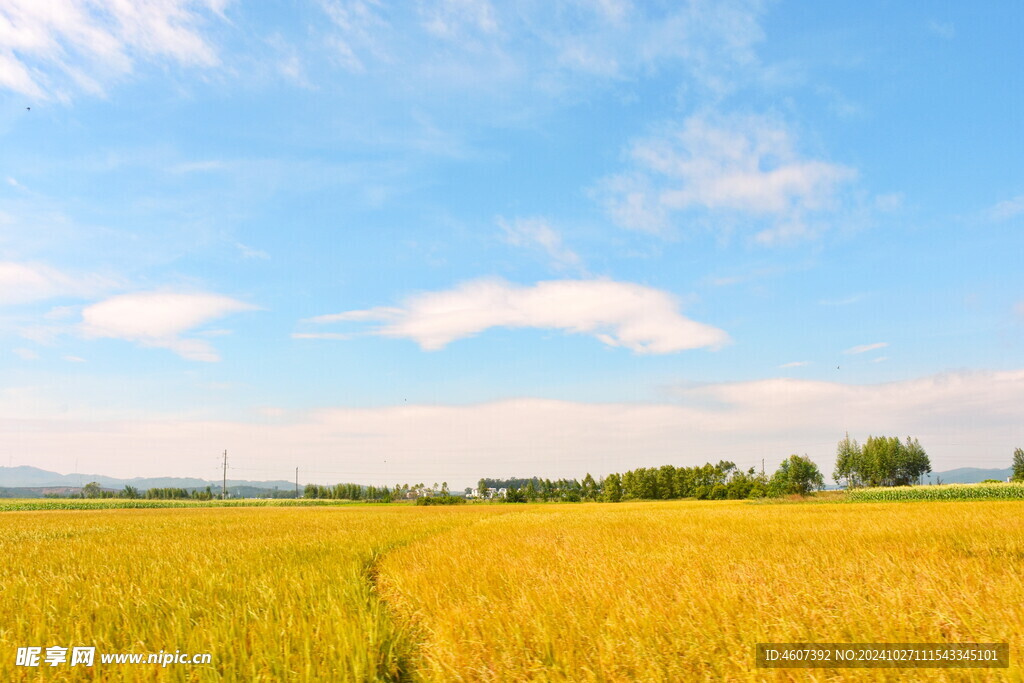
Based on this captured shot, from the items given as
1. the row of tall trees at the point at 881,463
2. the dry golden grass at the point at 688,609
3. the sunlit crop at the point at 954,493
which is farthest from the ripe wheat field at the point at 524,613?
the row of tall trees at the point at 881,463

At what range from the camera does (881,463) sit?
133 m

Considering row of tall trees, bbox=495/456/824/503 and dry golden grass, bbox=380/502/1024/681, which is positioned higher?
dry golden grass, bbox=380/502/1024/681

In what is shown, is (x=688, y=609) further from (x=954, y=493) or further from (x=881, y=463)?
(x=881, y=463)

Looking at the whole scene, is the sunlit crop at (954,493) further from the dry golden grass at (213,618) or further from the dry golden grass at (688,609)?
Answer: the dry golden grass at (213,618)

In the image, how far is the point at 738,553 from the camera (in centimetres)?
1004

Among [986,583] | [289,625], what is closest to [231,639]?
[289,625]

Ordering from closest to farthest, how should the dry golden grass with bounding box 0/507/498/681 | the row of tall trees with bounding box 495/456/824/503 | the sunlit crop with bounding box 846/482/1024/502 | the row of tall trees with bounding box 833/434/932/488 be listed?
the dry golden grass with bounding box 0/507/498/681 < the sunlit crop with bounding box 846/482/1024/502 < the row of tall trees with bounding box 495/456/824/503 < the row of tall trees with bounding box 833/434/932/488

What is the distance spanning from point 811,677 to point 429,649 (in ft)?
10.7

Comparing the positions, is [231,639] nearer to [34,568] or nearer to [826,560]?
[826,560]

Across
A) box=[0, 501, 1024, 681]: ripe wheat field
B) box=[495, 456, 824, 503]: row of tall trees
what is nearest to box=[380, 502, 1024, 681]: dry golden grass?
box=[0, 501, 1024, 681]: ripe wheat field

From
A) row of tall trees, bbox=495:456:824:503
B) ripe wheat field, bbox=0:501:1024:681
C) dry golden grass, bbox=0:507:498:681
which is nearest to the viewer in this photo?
ripe wheat field, bbox=0:501:1024:681

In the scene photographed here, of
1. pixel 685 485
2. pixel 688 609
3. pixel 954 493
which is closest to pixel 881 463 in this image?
pixel 685 485

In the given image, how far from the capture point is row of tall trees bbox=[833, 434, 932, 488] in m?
133

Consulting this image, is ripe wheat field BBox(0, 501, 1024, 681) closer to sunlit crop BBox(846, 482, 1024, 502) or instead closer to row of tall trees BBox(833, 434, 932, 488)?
sunlit crop BBox(846, 482, 1024, 502)
